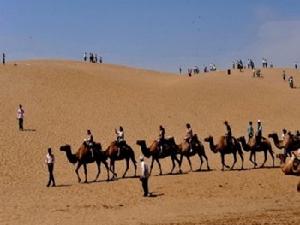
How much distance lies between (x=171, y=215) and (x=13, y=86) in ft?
107

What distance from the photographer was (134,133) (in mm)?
41438

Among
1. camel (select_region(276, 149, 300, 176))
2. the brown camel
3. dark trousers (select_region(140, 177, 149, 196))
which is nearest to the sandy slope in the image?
dark trousers (select_region(140, 177, 149, 196))

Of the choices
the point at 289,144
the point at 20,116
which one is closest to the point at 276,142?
the point at 289,144

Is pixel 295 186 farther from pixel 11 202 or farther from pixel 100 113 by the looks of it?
pixel 100 113

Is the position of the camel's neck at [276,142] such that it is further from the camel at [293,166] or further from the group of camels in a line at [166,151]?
the camel at [293,166]

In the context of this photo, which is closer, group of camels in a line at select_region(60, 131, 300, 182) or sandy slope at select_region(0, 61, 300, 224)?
sandy slope at select_region(0, 61, 300, 224)

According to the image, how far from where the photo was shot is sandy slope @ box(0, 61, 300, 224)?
768 inches

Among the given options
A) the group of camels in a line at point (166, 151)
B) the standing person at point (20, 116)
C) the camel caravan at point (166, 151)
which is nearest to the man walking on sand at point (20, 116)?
the standing person at point (20, 116)

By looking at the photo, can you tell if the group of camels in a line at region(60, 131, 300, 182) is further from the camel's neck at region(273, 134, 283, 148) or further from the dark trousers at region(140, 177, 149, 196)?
the dark trousers at region(140, 177, 149, 196)

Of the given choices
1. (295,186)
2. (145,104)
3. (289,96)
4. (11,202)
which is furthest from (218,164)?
(289,96)

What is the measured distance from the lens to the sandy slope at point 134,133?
1952 centimetres

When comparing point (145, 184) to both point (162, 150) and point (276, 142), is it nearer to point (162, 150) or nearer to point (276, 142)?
point (162, 150)

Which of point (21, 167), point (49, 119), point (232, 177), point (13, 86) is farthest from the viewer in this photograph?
point (13, 86)

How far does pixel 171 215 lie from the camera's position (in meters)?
18.9
